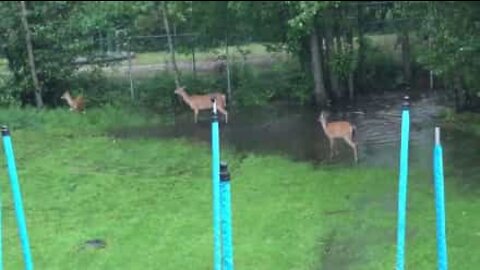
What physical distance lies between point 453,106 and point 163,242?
34.5 feet

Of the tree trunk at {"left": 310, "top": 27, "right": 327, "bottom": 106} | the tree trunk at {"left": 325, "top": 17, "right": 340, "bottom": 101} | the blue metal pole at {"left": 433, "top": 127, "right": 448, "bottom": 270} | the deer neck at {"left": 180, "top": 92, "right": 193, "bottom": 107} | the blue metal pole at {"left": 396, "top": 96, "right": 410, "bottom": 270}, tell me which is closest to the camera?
the blue metal pole at {"left": 433, "top": 127, "right": 448, "bottom": 270}

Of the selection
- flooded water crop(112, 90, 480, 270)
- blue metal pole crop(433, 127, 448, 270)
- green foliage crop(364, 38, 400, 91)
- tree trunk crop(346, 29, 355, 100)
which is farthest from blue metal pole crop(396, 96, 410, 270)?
green foliage crop(364, 38, 400, 91)

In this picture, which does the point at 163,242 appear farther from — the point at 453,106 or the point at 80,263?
the point at 453,106

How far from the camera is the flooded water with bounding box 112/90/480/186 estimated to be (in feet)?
52.4

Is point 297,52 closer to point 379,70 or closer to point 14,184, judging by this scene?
point 379,70

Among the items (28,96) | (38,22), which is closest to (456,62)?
(38,22)

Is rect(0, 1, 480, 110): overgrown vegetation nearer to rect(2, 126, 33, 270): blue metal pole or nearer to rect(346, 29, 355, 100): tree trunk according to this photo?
rect(346, 29, 355, 100): tree trunk

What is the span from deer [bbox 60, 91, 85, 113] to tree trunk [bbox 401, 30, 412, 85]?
7.92 meters

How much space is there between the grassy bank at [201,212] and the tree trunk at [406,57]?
7331 millimetres

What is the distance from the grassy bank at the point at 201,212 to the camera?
35.8 feet

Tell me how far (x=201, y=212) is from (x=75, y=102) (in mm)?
9324

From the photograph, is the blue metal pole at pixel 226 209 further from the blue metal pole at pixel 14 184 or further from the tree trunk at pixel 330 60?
the tree trunk at pixel 330 60

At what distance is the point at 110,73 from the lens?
23.2 metres

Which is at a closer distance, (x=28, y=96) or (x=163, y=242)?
(x=163, y=242)
